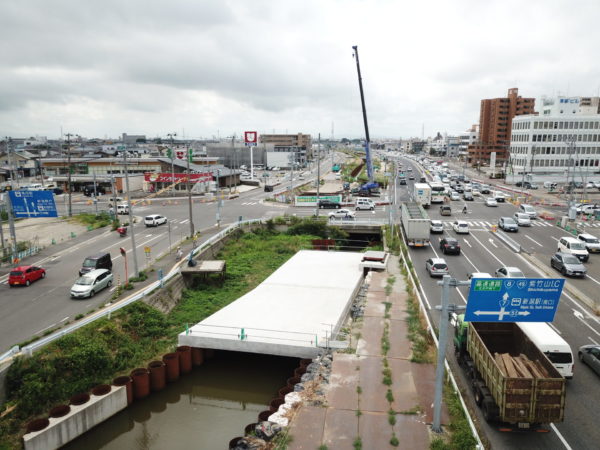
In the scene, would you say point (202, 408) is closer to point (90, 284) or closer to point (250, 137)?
point (90, 284)

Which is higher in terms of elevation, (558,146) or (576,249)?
(558,146)

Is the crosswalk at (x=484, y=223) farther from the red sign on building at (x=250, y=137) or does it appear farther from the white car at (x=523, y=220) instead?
the red sign on building at (x=250, y=137)

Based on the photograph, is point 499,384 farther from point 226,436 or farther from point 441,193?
point 441,193

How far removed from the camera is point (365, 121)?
8956 centimetres

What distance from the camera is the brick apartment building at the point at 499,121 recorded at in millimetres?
142500

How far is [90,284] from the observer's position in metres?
26.8

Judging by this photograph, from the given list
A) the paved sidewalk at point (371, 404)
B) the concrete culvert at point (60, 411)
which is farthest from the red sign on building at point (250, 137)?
the concrete culvert at point (60, 411)

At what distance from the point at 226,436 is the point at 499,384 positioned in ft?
35.8

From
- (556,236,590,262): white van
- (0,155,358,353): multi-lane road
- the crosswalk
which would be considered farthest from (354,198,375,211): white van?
(556,236,590,262): white van

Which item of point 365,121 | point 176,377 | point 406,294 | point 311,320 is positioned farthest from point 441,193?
point 176,377

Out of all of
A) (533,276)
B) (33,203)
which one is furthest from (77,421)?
(533,276)

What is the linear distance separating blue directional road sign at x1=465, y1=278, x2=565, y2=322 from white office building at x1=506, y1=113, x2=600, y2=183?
9619cm

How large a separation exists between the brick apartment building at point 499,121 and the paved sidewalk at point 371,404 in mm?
137261

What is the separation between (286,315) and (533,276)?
19815 millimetres
